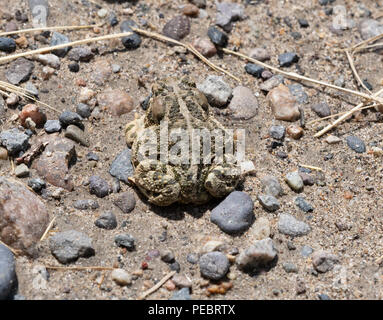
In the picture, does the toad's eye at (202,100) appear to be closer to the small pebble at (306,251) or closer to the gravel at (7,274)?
the small pebble at (306,251)

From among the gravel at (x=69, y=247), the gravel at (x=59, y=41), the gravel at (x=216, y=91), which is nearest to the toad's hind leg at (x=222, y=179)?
the gravel at (x=216, y=91)

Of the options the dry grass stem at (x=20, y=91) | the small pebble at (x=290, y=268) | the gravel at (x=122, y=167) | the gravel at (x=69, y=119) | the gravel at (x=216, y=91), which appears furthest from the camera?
the gravel at (x=216, y=91)

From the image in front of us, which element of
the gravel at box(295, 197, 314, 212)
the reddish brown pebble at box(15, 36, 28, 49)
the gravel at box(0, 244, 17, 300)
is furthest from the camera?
the reddish brown pebble at box(15, 36, 28, 49)

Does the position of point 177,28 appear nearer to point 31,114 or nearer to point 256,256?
point 31,114

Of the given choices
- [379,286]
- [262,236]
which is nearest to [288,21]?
[262,236]

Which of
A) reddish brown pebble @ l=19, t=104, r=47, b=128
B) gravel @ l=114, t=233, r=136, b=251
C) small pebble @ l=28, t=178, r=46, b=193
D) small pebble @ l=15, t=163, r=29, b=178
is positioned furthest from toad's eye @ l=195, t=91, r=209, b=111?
small pebble @ l=15, t=163, r=29, b=178

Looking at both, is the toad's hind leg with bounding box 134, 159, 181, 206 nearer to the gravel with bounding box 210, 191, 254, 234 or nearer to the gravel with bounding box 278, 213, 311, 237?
the gravel with bounding box 210, 191, 254, 234
